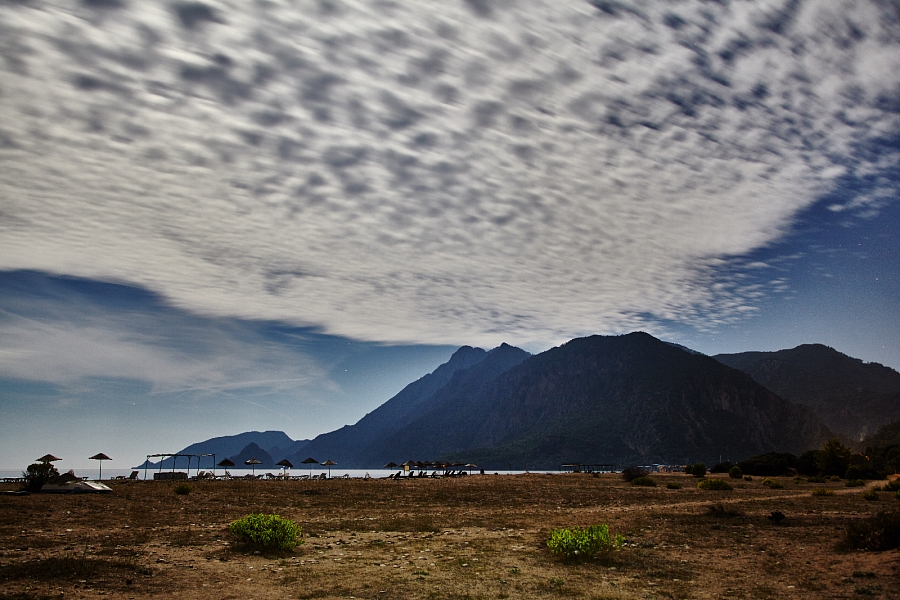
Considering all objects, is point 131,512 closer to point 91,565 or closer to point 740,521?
point 91,565

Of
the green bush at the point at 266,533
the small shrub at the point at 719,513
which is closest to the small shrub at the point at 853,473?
the small shrub at the point at 719,513

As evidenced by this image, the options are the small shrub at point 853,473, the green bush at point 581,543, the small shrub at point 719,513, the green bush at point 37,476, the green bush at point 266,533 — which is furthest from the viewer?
the small shrub at point 853,473

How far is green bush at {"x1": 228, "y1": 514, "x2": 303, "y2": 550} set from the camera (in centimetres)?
1586

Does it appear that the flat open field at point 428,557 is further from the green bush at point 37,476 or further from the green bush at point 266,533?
the green bush at point 37,476

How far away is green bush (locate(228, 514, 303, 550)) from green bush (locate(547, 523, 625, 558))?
7286 millimetres

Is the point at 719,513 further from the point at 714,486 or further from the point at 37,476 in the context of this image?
the point at 37,476

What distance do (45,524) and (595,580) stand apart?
17998 mm

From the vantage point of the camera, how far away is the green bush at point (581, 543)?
15.2 metres

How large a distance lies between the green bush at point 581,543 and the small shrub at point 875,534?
6.07 meters

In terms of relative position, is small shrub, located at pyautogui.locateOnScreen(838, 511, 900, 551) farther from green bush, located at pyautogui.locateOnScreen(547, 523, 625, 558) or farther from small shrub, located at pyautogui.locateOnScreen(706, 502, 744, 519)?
small shrub, located at pyautogui.locateOnScreen(706, 502, 744, 519)

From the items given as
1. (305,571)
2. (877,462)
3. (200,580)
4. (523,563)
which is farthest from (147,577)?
(877,462)

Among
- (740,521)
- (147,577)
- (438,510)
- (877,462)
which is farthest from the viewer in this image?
(877,462)

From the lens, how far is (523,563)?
48.3ft

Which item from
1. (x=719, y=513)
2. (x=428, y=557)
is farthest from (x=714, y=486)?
(x=428, y=557)
